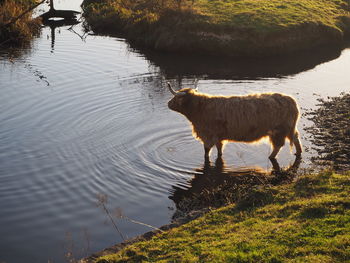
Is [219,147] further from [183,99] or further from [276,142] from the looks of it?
[183,99]

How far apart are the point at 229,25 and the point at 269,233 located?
19.2 m

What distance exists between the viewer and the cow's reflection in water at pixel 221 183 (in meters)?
10.7

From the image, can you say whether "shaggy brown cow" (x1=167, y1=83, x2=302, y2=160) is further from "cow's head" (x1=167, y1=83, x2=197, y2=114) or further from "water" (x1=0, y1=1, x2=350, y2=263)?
"water" (x1=0, y1=1, x2=350, y2=263)

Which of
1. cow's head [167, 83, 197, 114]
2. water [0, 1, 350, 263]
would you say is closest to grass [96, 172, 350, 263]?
water [0, 1, 350, 263]

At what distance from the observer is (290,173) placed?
11875mm

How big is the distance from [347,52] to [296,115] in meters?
15.4

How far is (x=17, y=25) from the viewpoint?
2567 cm

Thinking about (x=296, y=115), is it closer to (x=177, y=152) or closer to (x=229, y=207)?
(x=177, y=152)

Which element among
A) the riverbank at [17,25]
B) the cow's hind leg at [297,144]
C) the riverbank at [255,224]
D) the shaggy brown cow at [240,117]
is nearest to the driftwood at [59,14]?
the riverbank at [17,25]

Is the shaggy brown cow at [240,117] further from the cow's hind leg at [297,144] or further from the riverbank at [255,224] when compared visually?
the riverbank at [255,224]

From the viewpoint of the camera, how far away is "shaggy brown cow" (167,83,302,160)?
12453mm

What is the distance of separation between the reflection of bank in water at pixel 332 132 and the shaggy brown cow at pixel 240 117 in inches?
34.8

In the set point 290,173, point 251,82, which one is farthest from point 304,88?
point 290,173

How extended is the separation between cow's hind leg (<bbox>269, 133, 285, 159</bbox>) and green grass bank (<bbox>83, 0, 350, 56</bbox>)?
12300 millimetres
